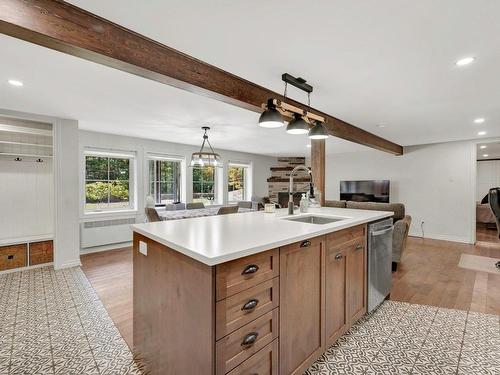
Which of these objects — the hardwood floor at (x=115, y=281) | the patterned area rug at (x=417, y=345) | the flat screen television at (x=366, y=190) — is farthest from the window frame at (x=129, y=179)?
the flat screen television at (x=366, y=190)

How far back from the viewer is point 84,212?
4695 millimetres

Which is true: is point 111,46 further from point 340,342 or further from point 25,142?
point 25,142

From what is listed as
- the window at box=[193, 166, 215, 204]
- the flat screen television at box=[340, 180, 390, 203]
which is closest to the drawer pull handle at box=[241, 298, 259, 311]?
the window at box=[193, 166, 215, 204]

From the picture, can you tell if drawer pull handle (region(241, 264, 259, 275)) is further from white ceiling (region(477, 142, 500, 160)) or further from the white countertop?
white ceiling (region(477, 142, 500, 160))

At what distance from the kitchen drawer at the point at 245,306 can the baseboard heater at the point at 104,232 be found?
14.6ft

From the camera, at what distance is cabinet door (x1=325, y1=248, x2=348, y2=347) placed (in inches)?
71.2

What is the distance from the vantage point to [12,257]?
352 centimetres

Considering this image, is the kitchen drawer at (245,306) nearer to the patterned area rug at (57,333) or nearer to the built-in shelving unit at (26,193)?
the patterned area rug at (57,333)

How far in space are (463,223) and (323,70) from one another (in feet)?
18.6

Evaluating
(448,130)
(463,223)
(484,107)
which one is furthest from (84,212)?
(463,223)

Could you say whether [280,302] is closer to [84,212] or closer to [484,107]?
[484,107]

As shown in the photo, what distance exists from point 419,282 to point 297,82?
2954 mm

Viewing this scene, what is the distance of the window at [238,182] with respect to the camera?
748 centimetres

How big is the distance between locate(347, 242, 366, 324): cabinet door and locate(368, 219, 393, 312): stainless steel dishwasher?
0.10m
